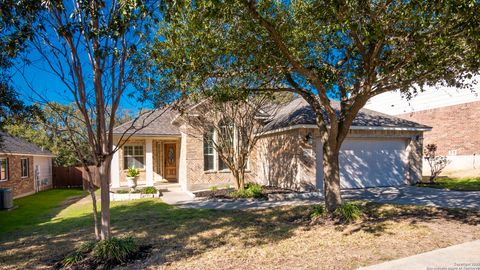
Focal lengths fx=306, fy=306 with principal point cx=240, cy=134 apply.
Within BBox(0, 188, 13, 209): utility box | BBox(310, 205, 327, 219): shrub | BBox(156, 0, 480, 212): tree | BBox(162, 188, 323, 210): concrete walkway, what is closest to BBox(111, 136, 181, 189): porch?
BBox(0, 188, 13, 209): utility box

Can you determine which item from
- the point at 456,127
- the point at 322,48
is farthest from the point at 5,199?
the point at 456,127

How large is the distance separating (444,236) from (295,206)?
4717 mm

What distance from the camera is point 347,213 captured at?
794 cm

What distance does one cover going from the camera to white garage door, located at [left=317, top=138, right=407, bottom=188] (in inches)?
566

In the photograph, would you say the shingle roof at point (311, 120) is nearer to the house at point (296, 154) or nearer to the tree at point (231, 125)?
the house at point (296, 154)

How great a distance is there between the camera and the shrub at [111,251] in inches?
210

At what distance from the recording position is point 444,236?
21.0 ft

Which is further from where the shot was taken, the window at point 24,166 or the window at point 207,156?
the window at point 24,166

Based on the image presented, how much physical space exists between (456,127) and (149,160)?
67.8 ft

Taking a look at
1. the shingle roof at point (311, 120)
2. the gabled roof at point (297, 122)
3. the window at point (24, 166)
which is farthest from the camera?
the window at point (24, 166)

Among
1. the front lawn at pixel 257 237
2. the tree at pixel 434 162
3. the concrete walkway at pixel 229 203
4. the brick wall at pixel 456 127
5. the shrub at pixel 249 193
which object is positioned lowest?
the concrete walkway at pixel 229 203

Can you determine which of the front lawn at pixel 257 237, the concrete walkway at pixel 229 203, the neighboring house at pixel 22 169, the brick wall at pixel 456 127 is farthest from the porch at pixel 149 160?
the brick wall at pixel 456 127

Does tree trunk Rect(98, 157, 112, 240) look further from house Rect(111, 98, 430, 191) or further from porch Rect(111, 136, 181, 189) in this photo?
porch Rect(111, 136, 181, 189)

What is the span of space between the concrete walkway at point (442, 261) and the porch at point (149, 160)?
1391 centimetres
